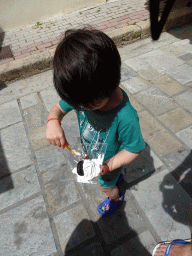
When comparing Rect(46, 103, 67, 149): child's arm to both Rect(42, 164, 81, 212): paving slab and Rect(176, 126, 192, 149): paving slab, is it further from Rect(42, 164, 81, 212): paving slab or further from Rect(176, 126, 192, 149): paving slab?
Rect(176, 126, 192, 149): paving slab

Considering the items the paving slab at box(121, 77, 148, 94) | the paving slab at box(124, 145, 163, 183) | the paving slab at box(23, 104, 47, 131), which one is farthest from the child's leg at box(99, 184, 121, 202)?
the paving slab at box(121, 77, 148, 94)

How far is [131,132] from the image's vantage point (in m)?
0.97

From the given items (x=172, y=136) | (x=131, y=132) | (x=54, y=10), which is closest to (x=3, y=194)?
(x=131, y=132)

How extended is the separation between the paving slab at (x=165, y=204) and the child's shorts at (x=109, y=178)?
1.53ft

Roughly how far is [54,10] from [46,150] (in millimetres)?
4531

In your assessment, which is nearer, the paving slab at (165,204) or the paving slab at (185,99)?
the paving slab at (165,204)

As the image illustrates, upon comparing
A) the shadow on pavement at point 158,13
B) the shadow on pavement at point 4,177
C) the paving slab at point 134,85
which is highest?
the shadow on pavement at point 158,13

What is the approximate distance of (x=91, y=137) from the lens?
3.74 ft

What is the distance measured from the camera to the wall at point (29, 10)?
15.0 ft

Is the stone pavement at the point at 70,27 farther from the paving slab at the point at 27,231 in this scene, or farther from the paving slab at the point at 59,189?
the paving slab at the point at 27,231

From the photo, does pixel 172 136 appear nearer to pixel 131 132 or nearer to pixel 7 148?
pixel 131 132

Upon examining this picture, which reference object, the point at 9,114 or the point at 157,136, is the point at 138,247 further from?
the point at 9,114

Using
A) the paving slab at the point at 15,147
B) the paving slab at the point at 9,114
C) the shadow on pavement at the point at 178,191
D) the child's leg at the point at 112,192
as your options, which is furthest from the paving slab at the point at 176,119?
the paving slab at the point at 9,114

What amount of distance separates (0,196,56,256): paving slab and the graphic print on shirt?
86cm
